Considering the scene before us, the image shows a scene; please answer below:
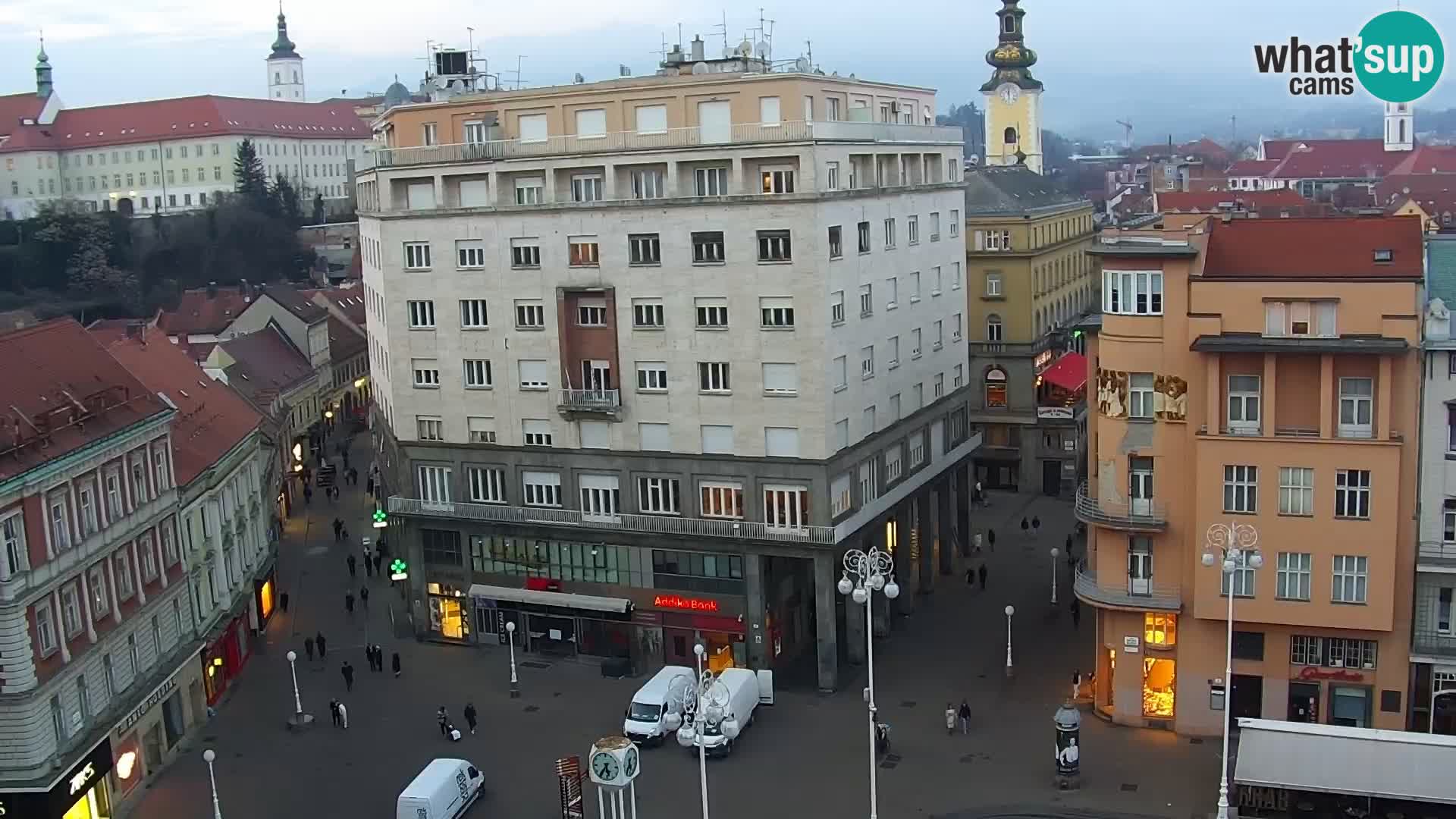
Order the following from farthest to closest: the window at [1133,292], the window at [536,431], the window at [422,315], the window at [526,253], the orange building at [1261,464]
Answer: the window at [422,315] → the window at [536,431] → the window at [526,253] → the window at [1133,292] → the orange building at [1261,464]

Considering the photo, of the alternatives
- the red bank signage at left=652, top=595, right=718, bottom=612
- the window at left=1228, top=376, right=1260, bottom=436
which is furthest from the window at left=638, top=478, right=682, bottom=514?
the window at left=1228, top=376, right=1260, bottom=436

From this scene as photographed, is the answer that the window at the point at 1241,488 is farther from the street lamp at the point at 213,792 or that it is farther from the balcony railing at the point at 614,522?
the street lamp at the point at 213,792

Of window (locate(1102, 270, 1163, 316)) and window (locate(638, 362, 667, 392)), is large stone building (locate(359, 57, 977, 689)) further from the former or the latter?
window (locate(1102, 270, 1163, 316))

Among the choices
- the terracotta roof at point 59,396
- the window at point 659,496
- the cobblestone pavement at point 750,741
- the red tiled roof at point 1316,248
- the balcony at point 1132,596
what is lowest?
the cobblestone pavement at point 750,741

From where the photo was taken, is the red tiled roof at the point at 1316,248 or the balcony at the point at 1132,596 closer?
the red tiled roof at the point at 1316,248

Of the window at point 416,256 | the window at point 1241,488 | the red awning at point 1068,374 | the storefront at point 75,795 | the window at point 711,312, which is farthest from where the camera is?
the red awning at point 1068,374

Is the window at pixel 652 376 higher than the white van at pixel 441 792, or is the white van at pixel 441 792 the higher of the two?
the window at pixel 652 376

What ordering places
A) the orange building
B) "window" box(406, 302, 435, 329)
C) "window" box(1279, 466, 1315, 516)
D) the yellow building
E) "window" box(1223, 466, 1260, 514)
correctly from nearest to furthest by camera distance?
the orange building → "window" box(1279, 466, 1315, 516) → "window" box(1223, 466, 1260, 514) → "window" box(406, 302, 435, 329) → the yellow building

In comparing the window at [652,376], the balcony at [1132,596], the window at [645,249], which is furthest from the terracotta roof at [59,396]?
the balcony at [1132,596]
